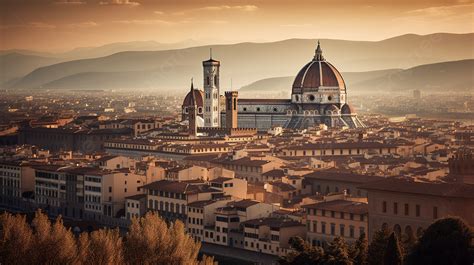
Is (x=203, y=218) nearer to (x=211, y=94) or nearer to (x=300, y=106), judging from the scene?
(x=211, y=94)

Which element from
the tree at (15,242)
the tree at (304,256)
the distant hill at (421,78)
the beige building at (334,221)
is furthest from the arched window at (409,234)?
the distant hill at (421,78)

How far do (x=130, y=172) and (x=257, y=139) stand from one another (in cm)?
2296

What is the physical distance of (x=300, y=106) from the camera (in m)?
72.6

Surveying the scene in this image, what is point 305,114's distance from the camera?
72562mm

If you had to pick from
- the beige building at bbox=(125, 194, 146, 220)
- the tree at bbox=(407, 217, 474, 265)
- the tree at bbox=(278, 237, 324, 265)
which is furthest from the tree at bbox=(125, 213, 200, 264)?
the beige building at bbox=(125, 194, 146, 220)

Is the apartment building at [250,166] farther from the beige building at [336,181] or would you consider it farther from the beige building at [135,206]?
the beige building at [135,206]

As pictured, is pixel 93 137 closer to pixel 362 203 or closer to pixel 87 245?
pixel 362 203

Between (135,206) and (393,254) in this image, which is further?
(135,206)

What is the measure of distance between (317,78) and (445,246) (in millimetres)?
48129

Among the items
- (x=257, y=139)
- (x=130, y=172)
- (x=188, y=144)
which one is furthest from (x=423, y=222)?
(x=257, y=139)

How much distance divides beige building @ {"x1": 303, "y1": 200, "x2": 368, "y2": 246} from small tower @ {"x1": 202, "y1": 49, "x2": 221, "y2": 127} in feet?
122

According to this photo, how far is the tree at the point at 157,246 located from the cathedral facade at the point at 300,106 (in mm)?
40783

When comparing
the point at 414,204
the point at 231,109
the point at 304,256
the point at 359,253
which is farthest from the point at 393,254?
the point at 231,109

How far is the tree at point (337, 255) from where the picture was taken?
86.2 feet
